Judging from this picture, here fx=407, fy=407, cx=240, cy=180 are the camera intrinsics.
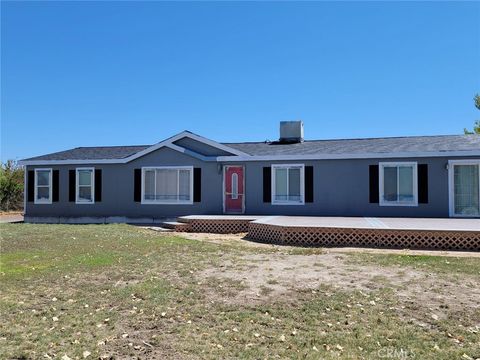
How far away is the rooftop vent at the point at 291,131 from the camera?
19844mm

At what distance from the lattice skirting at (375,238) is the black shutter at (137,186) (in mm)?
7879

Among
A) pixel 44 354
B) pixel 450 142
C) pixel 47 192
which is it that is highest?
pixel 450 142

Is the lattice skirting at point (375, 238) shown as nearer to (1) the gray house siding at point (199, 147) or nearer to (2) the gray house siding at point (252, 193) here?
(2) the gray house siding at point (252, 193)

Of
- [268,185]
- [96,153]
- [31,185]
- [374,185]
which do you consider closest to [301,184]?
[268,185]

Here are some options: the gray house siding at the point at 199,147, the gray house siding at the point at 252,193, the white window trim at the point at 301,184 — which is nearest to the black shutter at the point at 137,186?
the gray house siding at the point at 252,193

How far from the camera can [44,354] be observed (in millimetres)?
4078

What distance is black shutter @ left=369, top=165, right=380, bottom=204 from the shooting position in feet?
50.1

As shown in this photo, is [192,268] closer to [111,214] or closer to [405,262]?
[405,262]

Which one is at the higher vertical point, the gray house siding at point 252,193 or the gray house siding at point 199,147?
the gray house siding at point 199,147

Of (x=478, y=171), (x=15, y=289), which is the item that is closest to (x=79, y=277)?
(x=15, y=289)

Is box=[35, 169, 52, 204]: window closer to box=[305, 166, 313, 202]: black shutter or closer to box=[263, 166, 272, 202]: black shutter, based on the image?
box=[263, 166, 272, 202]: black shutter

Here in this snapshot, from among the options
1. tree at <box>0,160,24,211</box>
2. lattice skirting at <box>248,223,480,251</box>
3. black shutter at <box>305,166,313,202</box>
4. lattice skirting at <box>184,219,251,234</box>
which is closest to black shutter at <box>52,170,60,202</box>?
lattice skirting at <box>184,219,251,234</box>

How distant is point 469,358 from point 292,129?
16.6 m

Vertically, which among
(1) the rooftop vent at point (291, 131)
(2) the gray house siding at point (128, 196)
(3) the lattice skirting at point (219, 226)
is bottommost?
(3) the lattice skirting at point (219, 226)
